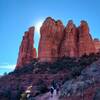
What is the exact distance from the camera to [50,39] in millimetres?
102875

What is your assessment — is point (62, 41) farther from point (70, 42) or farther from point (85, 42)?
point (85, 42)

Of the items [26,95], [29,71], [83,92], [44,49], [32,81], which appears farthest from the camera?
[44,49]

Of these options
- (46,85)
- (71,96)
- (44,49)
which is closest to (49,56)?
(44,49)

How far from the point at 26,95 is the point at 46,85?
659 centimetres

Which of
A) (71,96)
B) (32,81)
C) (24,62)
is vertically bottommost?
(71,96)

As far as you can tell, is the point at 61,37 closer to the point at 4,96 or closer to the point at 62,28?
the point at 62,28

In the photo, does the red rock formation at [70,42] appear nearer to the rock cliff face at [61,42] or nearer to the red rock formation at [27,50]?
the rock cliff face at [61,42]

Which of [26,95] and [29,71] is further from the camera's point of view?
[29,71]

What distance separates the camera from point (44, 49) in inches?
3981

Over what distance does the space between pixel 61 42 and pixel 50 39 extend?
321cm

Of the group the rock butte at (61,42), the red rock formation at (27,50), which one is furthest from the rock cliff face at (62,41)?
the red rock formation at (27,50)

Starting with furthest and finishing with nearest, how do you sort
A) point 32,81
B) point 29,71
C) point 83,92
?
1. point 29,71
2. point 32,81
3. point 83,92

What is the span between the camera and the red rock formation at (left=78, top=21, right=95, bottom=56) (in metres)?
99.9

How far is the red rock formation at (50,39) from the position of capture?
10044cm
